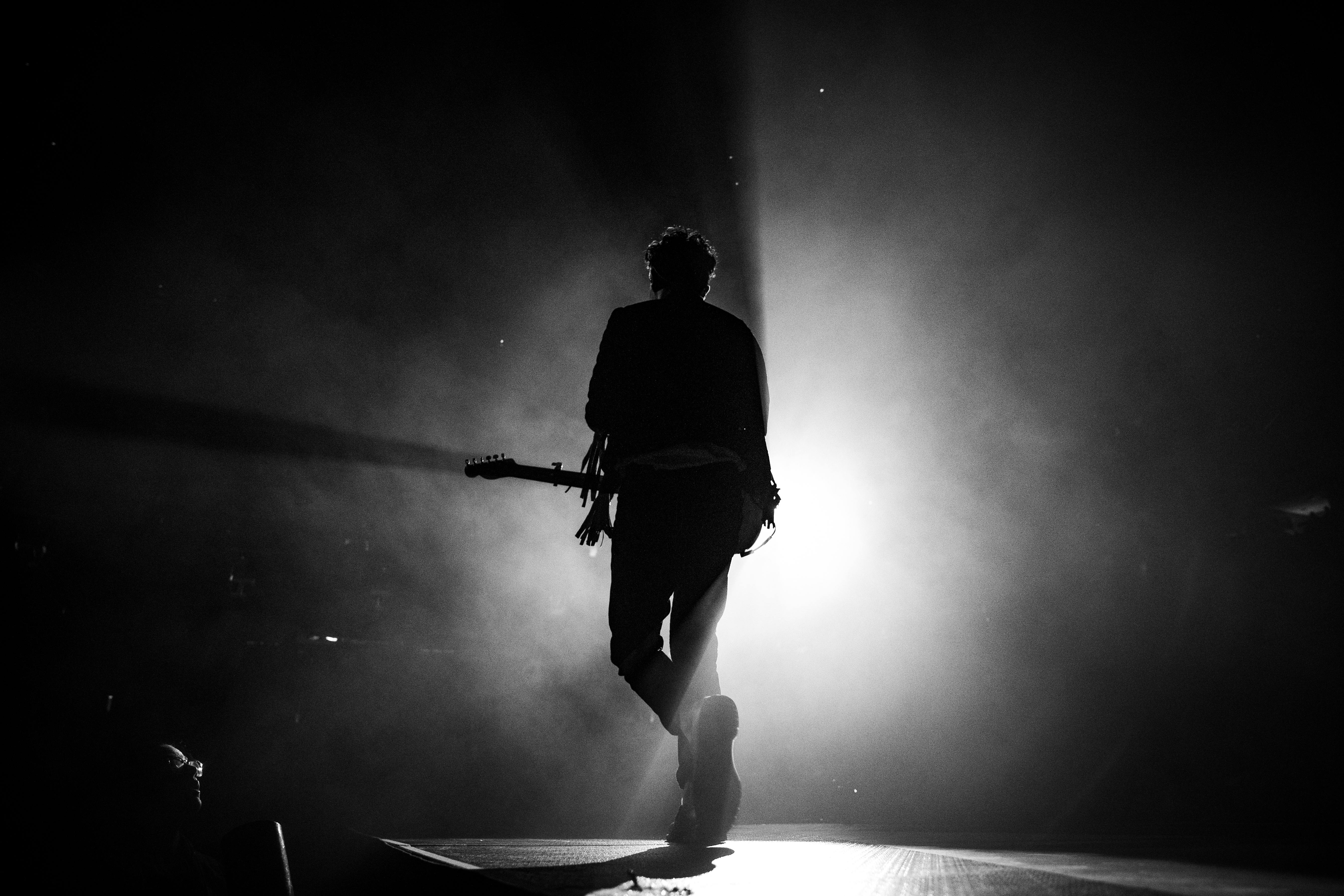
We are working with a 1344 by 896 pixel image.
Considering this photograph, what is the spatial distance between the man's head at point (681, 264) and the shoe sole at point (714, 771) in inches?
33.6

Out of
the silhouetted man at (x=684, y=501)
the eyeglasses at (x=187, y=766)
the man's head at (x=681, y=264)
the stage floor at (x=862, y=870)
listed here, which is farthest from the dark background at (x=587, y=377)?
the man's head at (x=681, y=264)

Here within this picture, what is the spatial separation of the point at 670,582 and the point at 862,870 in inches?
27.2

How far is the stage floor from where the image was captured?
64cm

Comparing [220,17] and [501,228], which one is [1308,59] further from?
[220,17]

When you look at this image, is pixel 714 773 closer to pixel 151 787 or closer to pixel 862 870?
pixel 862 870

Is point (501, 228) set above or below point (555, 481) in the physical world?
above

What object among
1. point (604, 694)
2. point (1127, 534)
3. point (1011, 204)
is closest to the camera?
point (1127, 534)

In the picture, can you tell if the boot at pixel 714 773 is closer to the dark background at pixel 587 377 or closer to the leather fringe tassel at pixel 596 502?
the leather fringe tassel at pixel 596 502

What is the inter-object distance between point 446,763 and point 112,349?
8.12 ft

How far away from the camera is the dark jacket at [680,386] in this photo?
155cm

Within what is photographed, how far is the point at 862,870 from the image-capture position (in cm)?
88

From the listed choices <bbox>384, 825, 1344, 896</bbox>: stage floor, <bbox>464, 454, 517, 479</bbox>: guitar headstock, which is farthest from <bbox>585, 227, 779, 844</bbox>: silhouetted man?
<bbox>464, 454, 517, 479</bbox>: guitar headstock

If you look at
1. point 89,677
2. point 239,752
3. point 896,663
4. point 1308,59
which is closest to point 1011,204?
point 1308,59

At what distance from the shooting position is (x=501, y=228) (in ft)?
15.0
